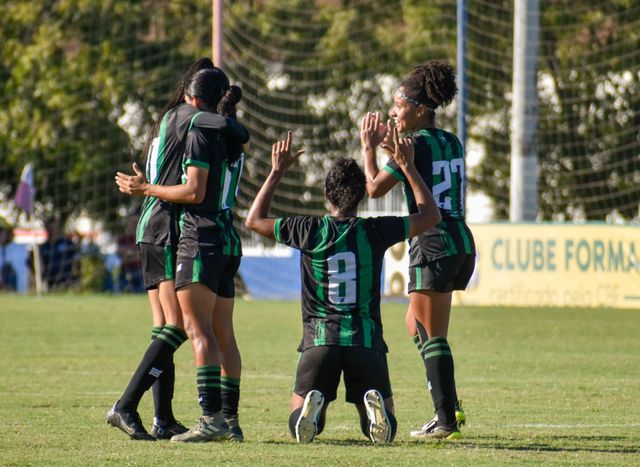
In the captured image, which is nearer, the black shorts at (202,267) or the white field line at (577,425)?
the black shorts at (202,267)

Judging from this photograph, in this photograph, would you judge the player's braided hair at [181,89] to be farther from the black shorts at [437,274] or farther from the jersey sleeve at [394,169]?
the black shorts at [437,274]

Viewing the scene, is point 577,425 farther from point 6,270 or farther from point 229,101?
point 6,270

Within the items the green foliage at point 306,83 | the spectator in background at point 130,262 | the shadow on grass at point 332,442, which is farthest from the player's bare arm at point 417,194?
the spectator in background at point 130,262

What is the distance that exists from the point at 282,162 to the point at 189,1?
76.2ft

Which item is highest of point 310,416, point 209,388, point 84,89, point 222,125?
point 84,89

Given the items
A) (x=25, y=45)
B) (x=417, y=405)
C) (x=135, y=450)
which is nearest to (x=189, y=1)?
(x=25, y=45)

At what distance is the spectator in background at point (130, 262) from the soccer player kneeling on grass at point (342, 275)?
18138 millimetres

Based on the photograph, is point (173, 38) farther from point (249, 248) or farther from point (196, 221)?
point (196, 221)

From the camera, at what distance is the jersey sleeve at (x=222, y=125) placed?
6.61 m

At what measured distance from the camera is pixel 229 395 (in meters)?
6.98

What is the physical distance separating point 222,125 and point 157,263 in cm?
85

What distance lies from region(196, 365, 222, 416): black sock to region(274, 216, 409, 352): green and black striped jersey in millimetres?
479

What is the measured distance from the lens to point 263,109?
24672 mm

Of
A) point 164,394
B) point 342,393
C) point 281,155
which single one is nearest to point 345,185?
point 281,155
